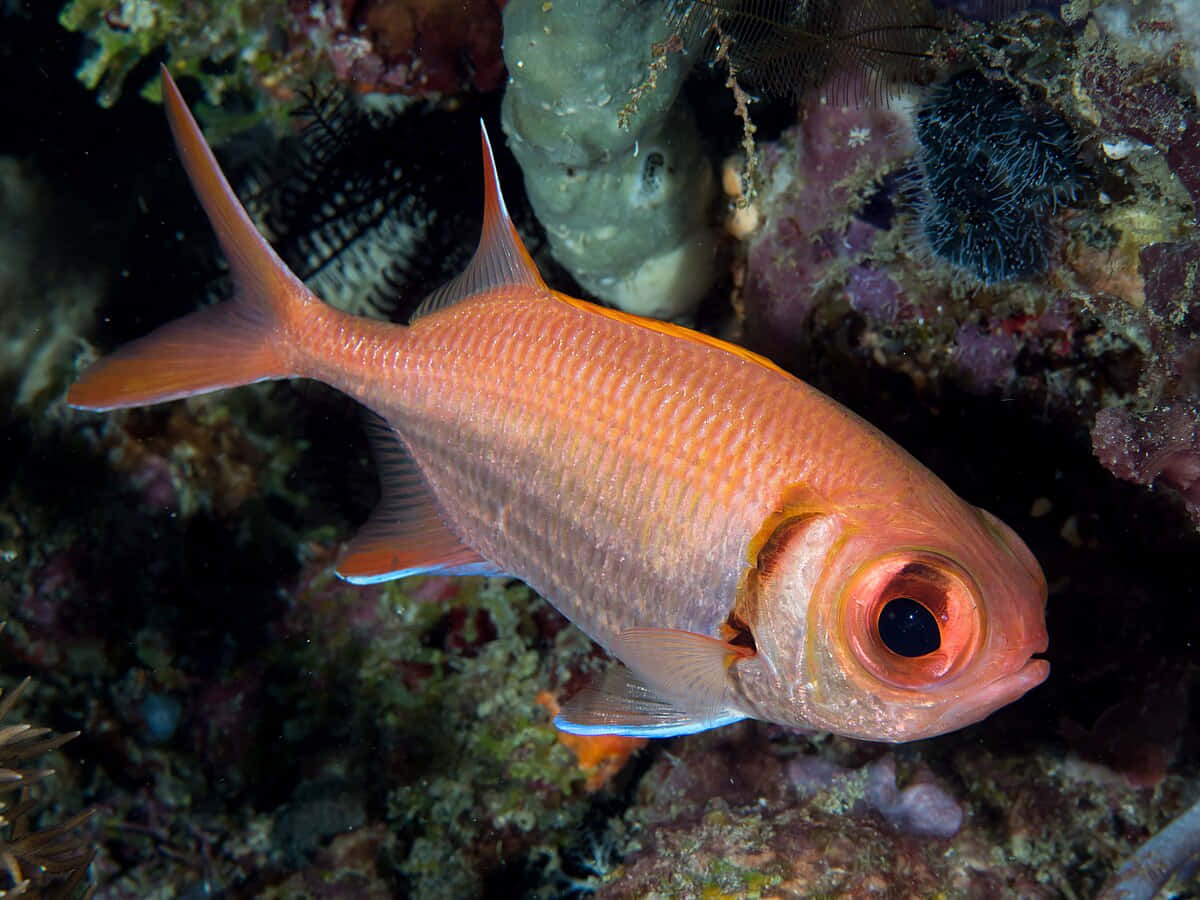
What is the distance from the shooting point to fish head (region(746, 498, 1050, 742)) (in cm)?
183

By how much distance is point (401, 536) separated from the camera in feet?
9.39

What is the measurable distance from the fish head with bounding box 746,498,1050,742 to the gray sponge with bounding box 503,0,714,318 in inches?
79.4

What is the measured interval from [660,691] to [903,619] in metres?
0.79

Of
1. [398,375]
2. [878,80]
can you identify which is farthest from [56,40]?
[878,80]

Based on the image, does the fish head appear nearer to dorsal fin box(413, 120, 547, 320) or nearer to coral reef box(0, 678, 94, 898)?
dorsal fin box(413, 120, 547, 320)

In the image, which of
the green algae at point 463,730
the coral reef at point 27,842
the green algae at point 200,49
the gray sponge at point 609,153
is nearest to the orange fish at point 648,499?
the gray sponge at point 609,153

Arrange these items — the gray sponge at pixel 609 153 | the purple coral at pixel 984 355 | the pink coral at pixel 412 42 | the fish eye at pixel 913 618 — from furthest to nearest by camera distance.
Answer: the pink coral at pixel 412 42, the purple coral at pixel 984 355, the gray sponge at pixel 609 153, the fish eye at pixel 913 618

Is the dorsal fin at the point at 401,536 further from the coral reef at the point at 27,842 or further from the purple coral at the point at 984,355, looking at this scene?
the purple coral at the point at 984,355

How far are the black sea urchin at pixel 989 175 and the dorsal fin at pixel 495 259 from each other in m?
1.54

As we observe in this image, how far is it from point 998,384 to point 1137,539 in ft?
2.88

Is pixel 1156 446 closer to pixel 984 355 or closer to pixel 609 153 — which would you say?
pixel 984 355

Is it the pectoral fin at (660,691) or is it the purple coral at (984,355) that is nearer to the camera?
the pectoral fin at (660,691)

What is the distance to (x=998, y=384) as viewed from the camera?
310 centimetres

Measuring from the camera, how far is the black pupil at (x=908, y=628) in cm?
185
